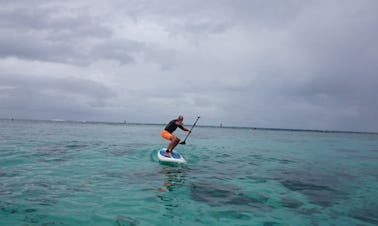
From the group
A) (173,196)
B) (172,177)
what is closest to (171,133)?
(172,177)

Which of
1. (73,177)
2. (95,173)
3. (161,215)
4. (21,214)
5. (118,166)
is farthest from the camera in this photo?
(118,166)

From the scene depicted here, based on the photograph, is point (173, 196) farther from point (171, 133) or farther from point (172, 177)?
point (171, 133)

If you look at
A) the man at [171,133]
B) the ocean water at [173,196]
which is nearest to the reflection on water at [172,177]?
the ocean water at [173,196]

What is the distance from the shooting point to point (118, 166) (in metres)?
17.1

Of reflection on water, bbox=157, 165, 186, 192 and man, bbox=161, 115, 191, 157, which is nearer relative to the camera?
reflection on water, bbox=157, 165, 186, 192

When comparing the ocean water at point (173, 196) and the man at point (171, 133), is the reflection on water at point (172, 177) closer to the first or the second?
the ocean water at point (173, 196)

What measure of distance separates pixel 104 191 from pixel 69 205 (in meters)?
1.99

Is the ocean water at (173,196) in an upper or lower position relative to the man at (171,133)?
lower

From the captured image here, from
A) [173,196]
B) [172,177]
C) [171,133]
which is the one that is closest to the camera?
[173,196]

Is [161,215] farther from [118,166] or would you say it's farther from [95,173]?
[118,166]

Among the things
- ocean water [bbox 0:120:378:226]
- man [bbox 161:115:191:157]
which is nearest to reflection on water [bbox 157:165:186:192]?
ocean water [bbox 0:120:378:226]

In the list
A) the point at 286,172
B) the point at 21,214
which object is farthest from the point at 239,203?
the point at 286,172

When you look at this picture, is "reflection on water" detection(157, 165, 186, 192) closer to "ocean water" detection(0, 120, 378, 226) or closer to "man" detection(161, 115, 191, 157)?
"ocean water" detection(0, 120, 378, 226)

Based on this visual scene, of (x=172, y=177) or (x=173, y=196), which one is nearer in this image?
(x=173, y=196)
